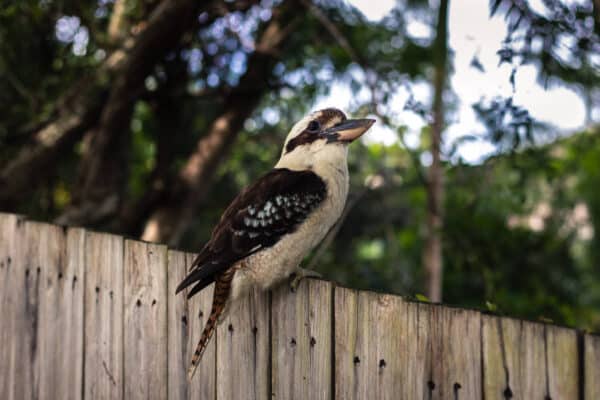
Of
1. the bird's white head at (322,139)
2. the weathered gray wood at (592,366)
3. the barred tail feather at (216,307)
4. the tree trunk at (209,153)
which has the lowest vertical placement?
the weathered gray wood at (592,366)

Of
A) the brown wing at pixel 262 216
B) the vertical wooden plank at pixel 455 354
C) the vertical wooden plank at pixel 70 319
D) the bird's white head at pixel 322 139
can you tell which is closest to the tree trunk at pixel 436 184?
the bird's white head at pixel 322 139

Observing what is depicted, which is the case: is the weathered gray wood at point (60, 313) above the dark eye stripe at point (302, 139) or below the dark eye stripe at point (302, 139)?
below

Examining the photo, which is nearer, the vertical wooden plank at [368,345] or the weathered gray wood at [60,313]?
the vertical wooden plank at [368,345]

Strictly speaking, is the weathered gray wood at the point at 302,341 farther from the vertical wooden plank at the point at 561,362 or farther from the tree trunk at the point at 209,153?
the tree trunk at the point at 209,153

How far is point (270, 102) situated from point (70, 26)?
205 centimetres

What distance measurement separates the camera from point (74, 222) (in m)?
6.07

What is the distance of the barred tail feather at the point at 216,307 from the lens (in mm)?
2885

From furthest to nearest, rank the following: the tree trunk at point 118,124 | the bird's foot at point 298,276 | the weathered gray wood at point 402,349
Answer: the tree trunk at point 118,124 → the bird's foot at point 298,276 → the weathered gray wood at point 402,349

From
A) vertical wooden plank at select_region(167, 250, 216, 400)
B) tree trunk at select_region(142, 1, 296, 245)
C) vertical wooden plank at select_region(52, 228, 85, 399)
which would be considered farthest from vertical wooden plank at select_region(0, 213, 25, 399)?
tree trunk at select_region(142, 1, 296, 245)

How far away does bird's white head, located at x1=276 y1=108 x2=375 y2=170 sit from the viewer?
126 inches

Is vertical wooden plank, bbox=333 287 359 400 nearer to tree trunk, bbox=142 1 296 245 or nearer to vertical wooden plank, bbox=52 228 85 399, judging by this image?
vertical wooden plank, bbox=52 228 85 399

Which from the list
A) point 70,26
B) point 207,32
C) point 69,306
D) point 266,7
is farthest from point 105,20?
point 69,306

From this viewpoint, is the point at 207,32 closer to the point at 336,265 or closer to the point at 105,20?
the point at 105,20

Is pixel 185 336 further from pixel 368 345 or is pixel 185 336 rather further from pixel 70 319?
pixel 368 345
